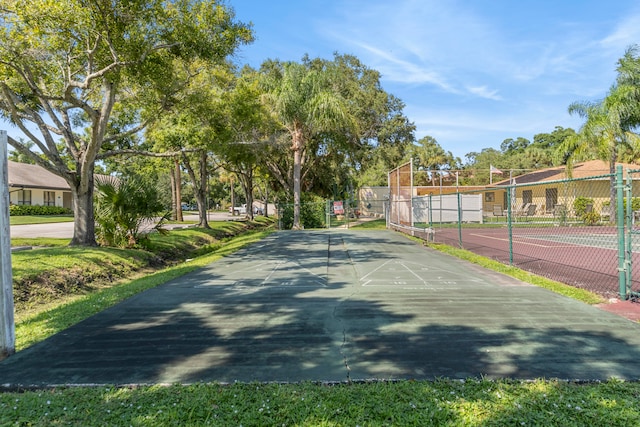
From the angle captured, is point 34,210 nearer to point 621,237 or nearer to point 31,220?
point 31,220

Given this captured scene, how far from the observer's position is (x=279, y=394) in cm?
335

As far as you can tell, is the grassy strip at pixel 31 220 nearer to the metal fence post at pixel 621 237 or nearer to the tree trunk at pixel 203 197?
the tree trunk at pixel 203 197

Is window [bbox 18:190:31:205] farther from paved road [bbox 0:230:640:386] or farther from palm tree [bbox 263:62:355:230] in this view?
paved road [bbox 0:230:640:386]

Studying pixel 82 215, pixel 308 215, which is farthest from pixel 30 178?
pixel 82 215

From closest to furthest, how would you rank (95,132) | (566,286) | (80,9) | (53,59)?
(566,286)
(80,9)
(53,59)
(95,132)

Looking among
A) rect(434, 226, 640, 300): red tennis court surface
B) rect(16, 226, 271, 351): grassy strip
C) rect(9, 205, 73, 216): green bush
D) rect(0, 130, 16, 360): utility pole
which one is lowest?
rect(434, 226, 640, 300): red tennis court surface

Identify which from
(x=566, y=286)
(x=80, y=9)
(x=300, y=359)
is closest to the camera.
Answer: (x=300, y=359)

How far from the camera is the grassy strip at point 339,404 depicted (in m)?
2.97

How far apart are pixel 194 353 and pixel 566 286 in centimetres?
663

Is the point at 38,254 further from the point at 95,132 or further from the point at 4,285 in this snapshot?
the point at 4,285

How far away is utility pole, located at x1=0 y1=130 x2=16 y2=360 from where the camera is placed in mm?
4336

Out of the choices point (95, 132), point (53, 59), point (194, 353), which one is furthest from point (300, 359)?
point (53, 59)

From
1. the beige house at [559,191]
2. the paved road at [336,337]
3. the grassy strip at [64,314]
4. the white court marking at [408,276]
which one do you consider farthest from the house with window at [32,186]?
the beige house at [559,191]

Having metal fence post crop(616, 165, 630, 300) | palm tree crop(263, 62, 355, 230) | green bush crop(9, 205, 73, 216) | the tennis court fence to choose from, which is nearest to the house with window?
green bush crop(9, 205, 73, 216)
